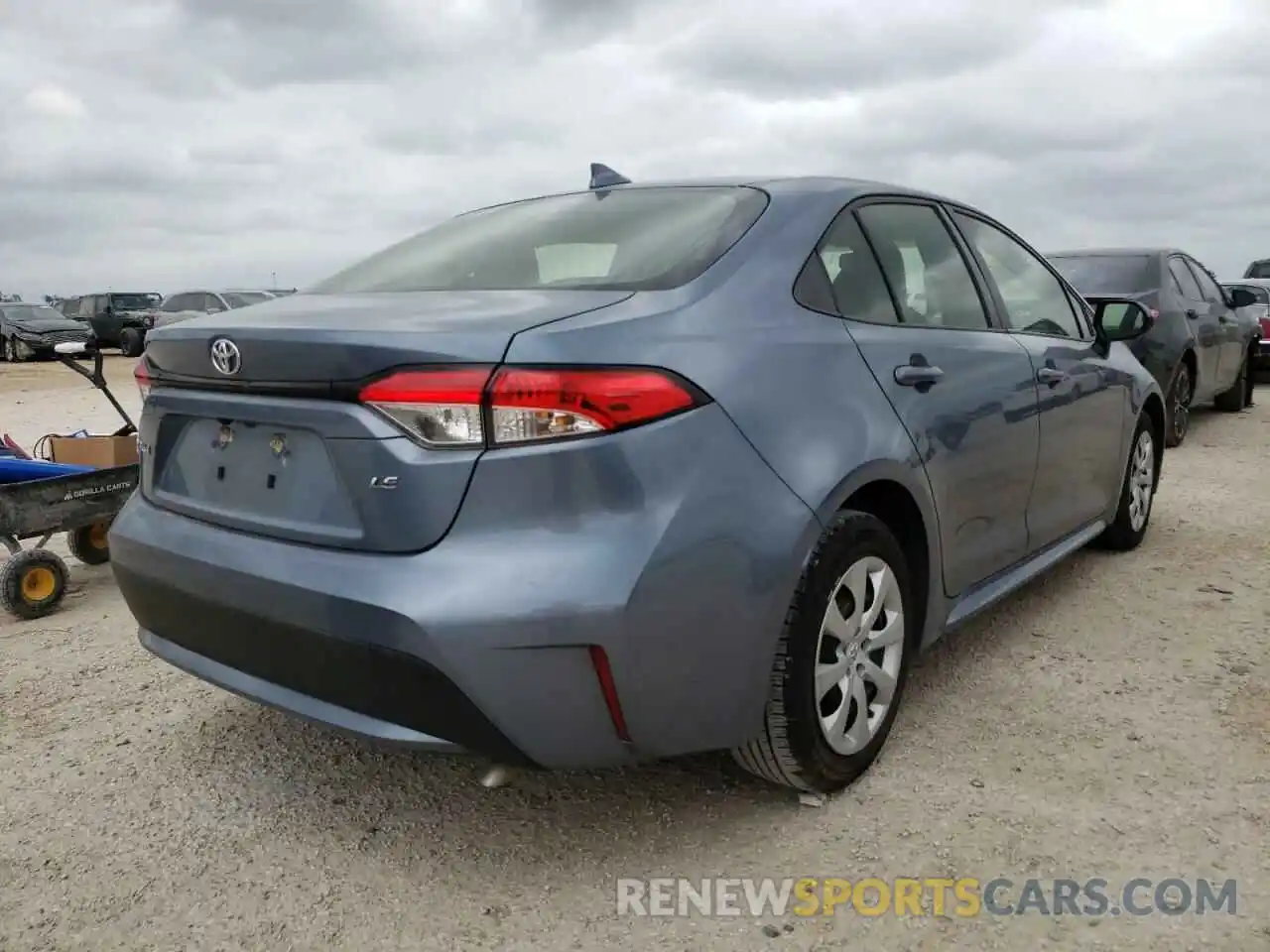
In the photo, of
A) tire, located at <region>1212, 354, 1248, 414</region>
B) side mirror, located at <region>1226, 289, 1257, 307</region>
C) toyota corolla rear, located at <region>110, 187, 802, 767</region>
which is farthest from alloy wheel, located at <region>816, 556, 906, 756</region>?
tire, located at <region>1212, 354, 1248, 414</region>

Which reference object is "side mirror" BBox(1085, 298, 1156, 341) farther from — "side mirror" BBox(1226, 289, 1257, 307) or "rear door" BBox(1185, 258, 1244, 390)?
"side mirror" BBox(1226, 289, 1257, 307)

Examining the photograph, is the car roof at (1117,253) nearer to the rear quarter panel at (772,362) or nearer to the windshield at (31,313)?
the rear quarter panel at (772,362)

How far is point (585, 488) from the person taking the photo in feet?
6.52

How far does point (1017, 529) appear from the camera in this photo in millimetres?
3381

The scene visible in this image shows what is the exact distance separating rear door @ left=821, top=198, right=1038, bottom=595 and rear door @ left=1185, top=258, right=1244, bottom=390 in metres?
6.53

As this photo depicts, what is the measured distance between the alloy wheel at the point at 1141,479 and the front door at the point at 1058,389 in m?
Result: 0.39

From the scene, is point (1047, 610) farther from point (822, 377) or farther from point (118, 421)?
point (118, 421)

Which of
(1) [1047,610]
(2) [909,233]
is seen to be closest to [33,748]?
(2) [909,233]

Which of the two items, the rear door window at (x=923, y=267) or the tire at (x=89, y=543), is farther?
the tire at (x=89, y=543)

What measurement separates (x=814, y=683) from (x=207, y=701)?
6.44 feet

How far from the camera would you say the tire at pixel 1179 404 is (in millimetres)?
8016

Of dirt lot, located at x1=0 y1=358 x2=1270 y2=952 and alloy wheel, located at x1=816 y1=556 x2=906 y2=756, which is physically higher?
alloy wheel, located at x1=816 y1=556 x2=906 y2=756

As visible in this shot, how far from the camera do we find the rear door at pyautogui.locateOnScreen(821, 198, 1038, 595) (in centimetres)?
272

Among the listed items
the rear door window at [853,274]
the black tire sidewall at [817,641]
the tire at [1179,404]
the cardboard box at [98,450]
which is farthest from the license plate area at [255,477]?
the tire at [1179,404]
